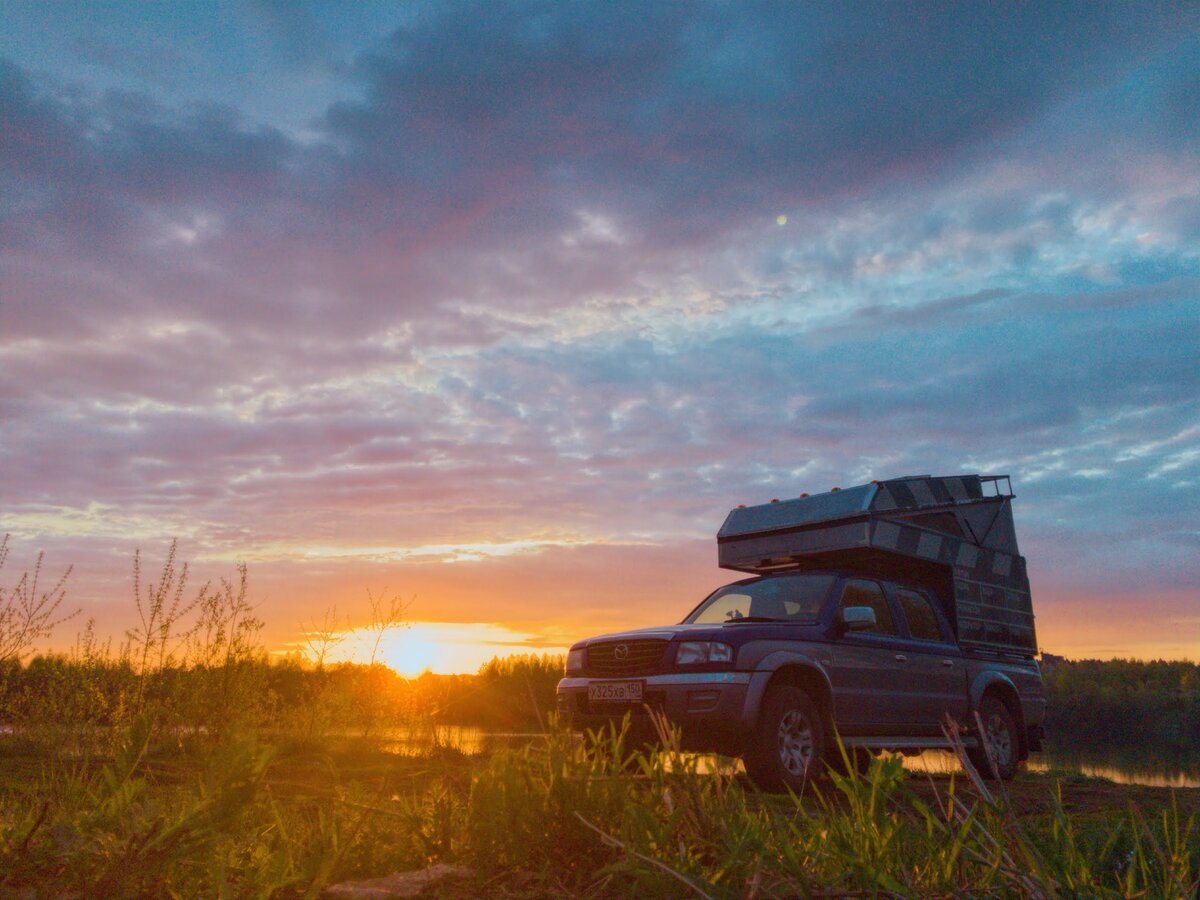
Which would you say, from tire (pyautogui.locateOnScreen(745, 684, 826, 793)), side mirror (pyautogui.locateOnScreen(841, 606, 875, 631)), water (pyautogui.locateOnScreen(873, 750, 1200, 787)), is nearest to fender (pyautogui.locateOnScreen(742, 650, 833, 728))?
tire (pyautogui.locateOnScreen(745, 684, 826, 793))

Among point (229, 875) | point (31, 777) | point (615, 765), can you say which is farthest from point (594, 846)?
point (31, 777)

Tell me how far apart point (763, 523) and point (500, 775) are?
8084 millimetres

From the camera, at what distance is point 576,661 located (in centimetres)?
872

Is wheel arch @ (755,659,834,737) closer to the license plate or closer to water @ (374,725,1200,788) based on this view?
water @ (374,725,1200,788)

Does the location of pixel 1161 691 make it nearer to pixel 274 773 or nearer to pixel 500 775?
pixel 274 773

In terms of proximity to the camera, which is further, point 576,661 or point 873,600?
point 873,600

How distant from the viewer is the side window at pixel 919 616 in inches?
399

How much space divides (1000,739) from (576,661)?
5.75 metres

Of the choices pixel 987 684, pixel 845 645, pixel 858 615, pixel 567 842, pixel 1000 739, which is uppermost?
pixel 858 615

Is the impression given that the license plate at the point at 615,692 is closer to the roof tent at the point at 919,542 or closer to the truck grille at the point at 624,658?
the truck grille at the point at 624,658

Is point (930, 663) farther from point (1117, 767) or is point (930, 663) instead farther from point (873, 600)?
point (1117, 767)

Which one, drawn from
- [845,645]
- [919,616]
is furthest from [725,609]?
[919,616]

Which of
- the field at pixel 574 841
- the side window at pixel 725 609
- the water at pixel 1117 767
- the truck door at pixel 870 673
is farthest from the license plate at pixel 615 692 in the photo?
the water at pixel 1117 767

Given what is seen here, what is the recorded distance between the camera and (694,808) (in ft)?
9.34
